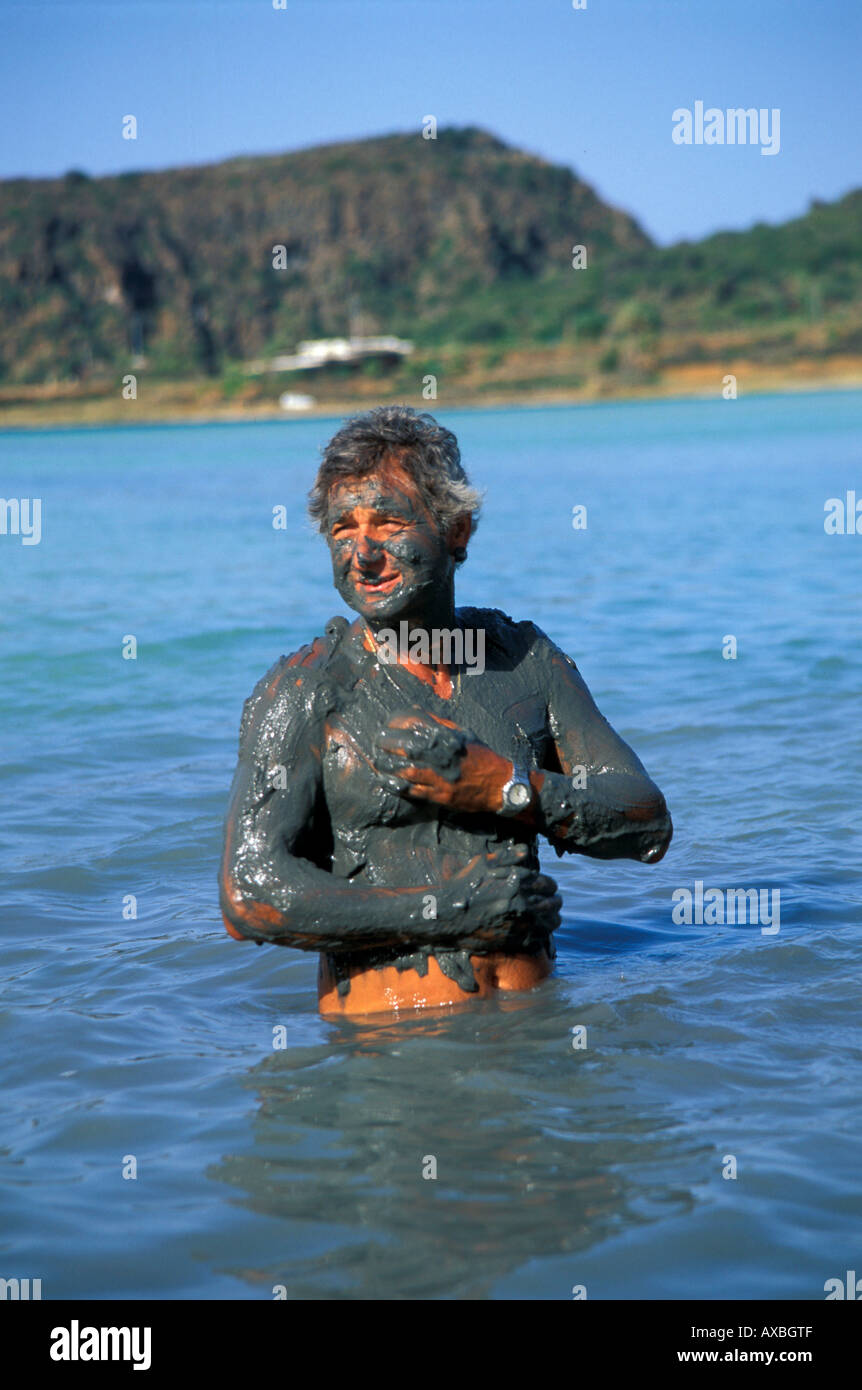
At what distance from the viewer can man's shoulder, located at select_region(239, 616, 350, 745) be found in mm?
3617

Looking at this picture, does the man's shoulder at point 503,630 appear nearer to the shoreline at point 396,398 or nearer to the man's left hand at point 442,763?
the man's left hand at point 442,763

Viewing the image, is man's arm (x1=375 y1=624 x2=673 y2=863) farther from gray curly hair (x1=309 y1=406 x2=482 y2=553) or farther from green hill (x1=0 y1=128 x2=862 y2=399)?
green hill (x1=0 y1=128 x2=862 y2=399)

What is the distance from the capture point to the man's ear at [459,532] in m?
3.70

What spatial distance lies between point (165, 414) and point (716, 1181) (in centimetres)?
8759

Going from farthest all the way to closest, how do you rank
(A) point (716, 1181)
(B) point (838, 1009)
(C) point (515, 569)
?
(C) point (515, 569)
(B) point (838, 1009)
(A) point (716, 1181)

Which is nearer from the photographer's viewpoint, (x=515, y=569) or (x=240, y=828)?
(x=240, y=828)

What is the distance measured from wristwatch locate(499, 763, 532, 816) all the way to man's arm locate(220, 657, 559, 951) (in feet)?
0.53

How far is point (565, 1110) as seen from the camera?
351 cm

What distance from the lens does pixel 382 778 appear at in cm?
362

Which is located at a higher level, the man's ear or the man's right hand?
the man's ear

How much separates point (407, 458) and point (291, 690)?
61 centimetres

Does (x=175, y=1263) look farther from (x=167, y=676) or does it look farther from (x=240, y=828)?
(x=167, y=676)

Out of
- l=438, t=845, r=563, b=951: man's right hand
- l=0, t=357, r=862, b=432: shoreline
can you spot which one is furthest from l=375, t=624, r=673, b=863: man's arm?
l=0, t=357, r=862, b=432: shoreline

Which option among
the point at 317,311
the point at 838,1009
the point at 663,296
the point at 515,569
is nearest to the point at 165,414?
the point at 663,296
